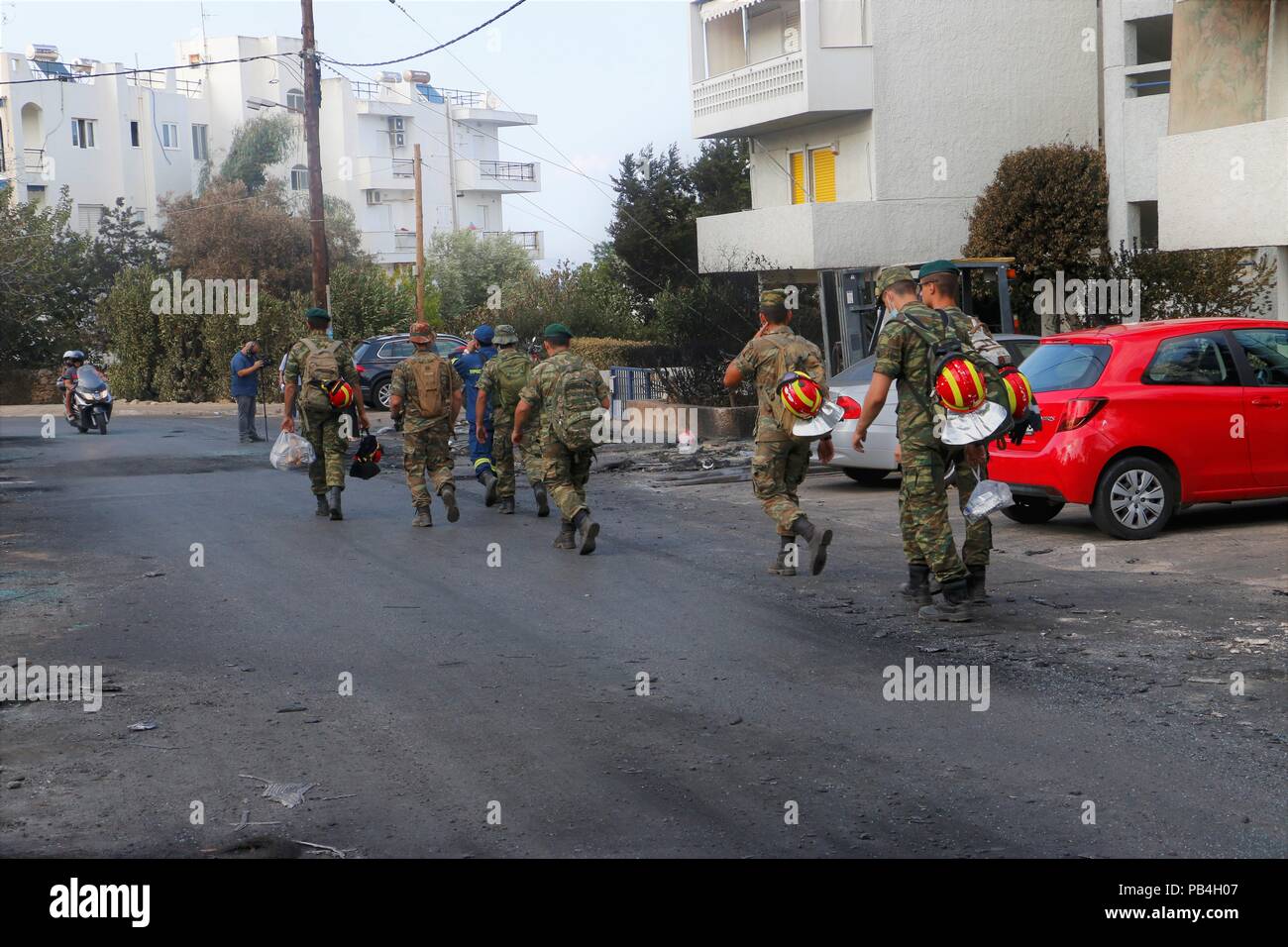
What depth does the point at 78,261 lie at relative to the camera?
49.7 metres

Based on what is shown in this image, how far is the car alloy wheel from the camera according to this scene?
11.0 m

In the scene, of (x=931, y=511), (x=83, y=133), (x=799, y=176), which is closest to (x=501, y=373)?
(x=931, y=511)

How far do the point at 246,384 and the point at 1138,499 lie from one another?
54.4ft

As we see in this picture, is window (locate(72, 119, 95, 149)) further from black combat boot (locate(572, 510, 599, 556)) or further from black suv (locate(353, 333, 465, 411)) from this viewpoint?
black combat boot (locate(572, 510, 599, 556))

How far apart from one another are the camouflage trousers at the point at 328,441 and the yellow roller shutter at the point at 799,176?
1977 cm

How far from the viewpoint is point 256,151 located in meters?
70.7

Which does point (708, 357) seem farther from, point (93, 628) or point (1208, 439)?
point (93, 628)

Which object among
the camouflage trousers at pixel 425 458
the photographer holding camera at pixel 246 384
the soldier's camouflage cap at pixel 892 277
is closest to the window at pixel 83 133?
the photographer holding camera at pixel 246 384

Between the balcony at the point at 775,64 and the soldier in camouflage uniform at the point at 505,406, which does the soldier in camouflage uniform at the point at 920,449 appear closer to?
the soldier in camouflage uniform at the point at 505,406

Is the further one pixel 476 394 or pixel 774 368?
pixel 476 394

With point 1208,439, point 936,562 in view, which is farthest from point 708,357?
point 936,562

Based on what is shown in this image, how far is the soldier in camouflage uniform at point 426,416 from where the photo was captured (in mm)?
13375

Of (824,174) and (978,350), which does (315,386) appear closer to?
(978,350)
